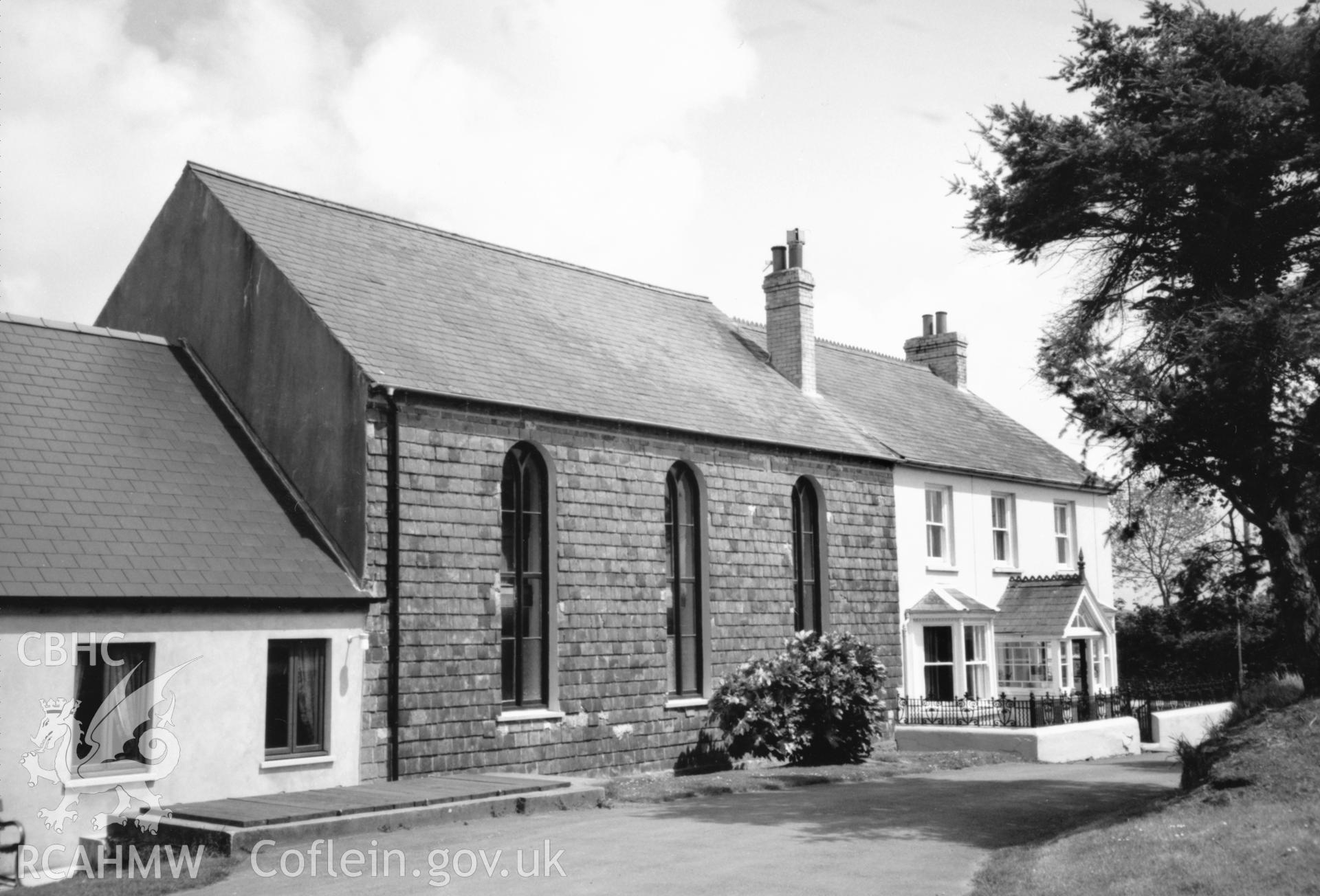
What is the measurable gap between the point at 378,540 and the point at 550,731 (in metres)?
4.34

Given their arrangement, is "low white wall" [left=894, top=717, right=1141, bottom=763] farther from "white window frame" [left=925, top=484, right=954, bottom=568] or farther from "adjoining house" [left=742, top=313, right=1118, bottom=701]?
"white window frame" [left=925, top=484, right=954, bottom=568]

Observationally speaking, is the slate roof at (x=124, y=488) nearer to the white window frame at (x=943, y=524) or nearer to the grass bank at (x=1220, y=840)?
the grass bank at (x=1220, y=840)

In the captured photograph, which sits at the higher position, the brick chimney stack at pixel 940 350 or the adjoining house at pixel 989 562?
the brick chimney stack at pixel 940 350

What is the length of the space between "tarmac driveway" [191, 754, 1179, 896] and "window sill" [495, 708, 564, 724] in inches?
132

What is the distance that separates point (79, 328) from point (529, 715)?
9379mm

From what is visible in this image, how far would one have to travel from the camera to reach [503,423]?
67.5 feet

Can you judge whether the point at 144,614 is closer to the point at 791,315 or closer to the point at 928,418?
the point at 791,315

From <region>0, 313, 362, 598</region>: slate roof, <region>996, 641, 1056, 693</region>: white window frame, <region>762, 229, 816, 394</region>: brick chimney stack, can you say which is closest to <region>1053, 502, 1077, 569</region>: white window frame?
<region>996, 641, 1056, 693</region>: white window frame

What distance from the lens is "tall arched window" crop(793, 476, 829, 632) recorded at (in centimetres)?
2597

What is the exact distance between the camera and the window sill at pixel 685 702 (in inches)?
901

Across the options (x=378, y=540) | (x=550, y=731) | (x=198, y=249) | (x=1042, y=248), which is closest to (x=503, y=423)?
(x=378, y=540)

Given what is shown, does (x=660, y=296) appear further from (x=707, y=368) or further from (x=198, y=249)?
(x=198, y=249)

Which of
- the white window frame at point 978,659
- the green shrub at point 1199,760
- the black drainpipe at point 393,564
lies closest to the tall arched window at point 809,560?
the white window frame at point 978,659

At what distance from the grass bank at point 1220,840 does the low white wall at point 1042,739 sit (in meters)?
9.11
